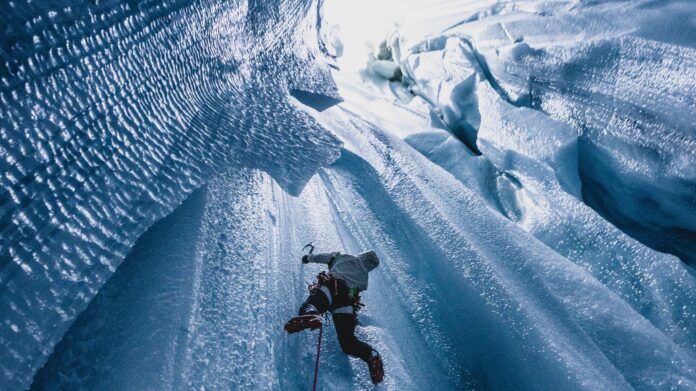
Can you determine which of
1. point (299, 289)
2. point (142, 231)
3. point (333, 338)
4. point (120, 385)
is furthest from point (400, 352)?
point (142, 231)

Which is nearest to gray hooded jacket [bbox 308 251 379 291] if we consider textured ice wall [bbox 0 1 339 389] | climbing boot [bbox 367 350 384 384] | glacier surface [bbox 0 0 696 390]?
glacier surface [bbox 0 0 696 390]

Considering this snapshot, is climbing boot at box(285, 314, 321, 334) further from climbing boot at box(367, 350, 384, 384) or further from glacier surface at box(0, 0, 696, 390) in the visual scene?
climbing boot at box(367, 350, 384, 384)

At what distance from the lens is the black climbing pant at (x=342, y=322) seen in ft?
4.97

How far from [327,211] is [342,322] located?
1177mm

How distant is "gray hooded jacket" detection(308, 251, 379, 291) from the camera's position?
1719 millimetres

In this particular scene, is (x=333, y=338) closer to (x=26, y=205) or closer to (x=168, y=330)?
(x=168, y=330)

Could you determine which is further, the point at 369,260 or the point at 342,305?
the point at 369,260

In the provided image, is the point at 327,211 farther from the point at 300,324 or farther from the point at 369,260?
the point at 300,324

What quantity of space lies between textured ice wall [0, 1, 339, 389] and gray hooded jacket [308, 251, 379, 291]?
2.93ft

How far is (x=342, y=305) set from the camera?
1.64 metres

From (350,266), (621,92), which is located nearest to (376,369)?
(350,266)

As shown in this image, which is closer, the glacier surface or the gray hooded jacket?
the glacier surface

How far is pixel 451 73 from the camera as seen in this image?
444 cm

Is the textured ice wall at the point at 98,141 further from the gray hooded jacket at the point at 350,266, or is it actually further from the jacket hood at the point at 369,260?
the jacket hood at the point at 369,260
